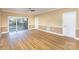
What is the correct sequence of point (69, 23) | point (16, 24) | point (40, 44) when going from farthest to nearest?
1. point (16, 24)
2. point (69, 23)
3. point (40, 44)

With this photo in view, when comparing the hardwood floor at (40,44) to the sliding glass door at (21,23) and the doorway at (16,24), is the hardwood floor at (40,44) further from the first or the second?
the doorway at (16,24)

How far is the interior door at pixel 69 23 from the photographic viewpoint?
19.3 ft

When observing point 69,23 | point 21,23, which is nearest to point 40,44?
point 69,23

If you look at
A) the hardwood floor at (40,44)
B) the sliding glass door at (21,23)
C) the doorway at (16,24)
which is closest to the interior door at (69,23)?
the hardwood floor at (40,44)

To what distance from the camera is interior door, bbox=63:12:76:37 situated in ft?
19.3

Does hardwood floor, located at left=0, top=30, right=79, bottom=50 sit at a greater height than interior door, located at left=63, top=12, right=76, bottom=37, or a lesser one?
lesser

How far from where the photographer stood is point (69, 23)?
6.35m

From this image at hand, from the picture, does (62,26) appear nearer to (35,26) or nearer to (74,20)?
(74,20)

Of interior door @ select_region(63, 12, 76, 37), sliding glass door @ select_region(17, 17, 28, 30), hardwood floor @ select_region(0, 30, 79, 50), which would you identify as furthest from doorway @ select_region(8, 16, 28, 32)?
interior door @ select_region(63, 12, 76, 37)

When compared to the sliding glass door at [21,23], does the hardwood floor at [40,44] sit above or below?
below

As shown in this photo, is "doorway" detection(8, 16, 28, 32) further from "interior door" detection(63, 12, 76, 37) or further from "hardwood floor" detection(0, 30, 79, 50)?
"interior door" detection(63, 12, 76, 37)

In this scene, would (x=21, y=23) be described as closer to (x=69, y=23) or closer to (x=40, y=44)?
(x=40, y=44)

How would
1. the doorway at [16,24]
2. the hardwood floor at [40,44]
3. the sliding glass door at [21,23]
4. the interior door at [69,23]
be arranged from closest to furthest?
the hardwood floor at [40,44], the interior door at [69,23], the sliding glass door at [21,23], the doorway at [16,24]
